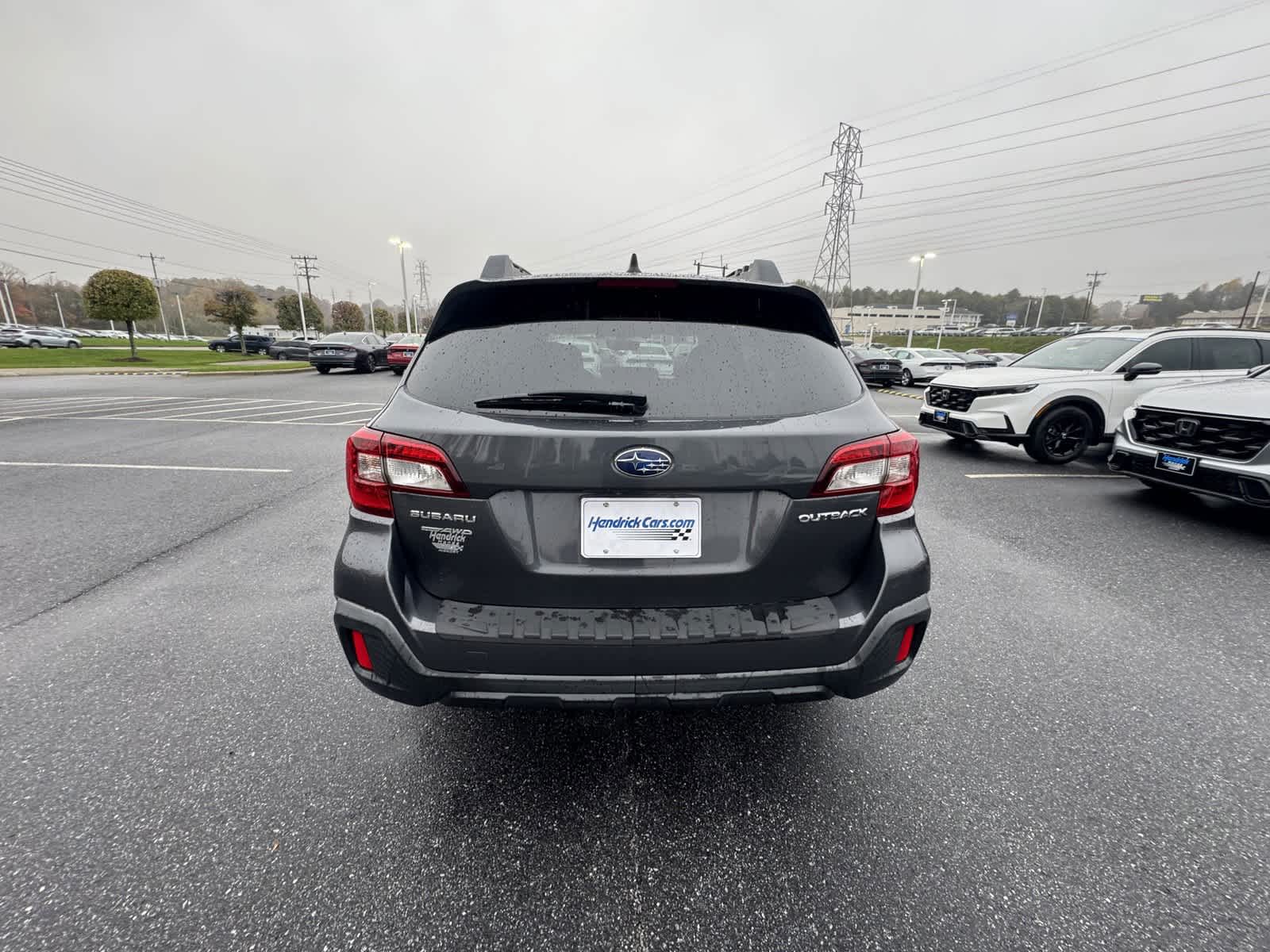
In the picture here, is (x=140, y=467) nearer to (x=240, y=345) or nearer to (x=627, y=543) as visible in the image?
(x=627, y=543)

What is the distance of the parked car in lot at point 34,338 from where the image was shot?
39844 mm

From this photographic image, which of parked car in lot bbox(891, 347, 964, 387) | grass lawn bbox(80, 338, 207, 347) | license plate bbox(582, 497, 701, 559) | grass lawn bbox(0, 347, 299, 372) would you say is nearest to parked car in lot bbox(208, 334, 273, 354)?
grass lawn bbox(80, 338, 207, 347)

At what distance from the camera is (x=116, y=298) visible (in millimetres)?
23297

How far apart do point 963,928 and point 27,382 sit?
23078 millimetres

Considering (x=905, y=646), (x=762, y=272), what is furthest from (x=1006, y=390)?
(x=905, y=646)

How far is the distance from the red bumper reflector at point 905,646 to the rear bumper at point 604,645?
0.07 m

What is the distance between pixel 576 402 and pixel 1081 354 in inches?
330

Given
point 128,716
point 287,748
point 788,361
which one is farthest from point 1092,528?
point 128,716

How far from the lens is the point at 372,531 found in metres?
1.63

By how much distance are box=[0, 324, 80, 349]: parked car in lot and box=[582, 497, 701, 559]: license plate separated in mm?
56363

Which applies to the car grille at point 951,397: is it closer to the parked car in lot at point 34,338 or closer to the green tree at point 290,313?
the parked car in lot at point 34,338

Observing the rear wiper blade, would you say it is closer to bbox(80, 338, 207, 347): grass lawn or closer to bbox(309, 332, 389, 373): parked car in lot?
bbox(309, 332, 389, 373): parked car in lot

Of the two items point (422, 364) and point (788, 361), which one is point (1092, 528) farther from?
point (422, 364)

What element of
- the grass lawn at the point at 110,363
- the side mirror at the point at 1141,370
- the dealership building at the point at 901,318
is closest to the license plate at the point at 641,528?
the side mirror at the point at 1141,370
